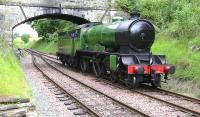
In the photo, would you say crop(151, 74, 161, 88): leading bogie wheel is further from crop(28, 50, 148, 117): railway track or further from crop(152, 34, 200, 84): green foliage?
crop(28, 50, 148, 117): railway track

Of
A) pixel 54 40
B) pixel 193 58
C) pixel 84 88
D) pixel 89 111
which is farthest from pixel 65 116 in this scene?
pixel 54 40

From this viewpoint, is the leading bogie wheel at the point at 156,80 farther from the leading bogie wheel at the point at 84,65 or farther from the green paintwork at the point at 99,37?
the leading bogie wheel at the point at 84,65

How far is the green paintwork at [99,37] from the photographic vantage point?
17.2 meters

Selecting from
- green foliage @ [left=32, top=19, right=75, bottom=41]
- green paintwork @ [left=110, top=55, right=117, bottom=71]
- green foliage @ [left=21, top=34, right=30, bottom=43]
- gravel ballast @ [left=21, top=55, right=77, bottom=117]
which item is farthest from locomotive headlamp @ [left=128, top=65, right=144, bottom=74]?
green foliage @ [left=21, top=34, right=30, bottom=43]

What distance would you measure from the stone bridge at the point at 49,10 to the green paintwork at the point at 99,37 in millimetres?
9686

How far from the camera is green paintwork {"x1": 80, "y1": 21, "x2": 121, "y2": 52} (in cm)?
1725

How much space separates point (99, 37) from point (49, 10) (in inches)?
534

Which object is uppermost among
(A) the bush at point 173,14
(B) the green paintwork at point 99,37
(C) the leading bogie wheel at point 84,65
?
(A) the bush at point 173,14

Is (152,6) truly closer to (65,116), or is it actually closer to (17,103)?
(65,116)

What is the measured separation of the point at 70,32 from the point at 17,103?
17.3 m

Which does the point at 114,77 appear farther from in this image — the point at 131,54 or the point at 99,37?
the point at 99,37

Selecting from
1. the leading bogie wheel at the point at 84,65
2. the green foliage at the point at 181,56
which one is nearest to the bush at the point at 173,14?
the green foliage at the point at 181,56

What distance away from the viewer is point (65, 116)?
10.9 metres

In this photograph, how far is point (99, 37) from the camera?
1906 centimetres
